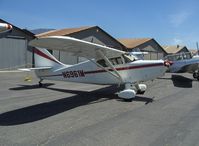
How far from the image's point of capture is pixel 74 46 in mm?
8812

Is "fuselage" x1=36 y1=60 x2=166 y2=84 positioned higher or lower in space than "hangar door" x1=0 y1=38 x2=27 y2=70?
lower

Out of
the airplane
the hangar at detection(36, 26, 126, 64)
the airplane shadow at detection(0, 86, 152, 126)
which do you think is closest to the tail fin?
the airplane shadow at detection(0, 86, 152, 126)

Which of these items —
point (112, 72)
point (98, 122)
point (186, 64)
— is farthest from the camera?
point (186, 64)

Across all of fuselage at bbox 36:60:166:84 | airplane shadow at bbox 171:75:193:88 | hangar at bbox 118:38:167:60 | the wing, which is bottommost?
airplane shadow at bbox 171:75:193:88

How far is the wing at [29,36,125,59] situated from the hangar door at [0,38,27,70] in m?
17.0

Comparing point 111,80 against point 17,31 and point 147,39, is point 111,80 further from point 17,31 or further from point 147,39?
point 147,39

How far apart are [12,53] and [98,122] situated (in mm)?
21626

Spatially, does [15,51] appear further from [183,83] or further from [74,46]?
[74,46]

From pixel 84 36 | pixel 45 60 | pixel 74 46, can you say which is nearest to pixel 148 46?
pixel 84 36

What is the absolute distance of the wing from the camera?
7406 mm

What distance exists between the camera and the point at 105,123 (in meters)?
6.15

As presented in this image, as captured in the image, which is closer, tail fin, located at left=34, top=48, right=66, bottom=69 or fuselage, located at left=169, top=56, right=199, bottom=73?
tail fin, located at left=34, top=48, right=66, bottom=69

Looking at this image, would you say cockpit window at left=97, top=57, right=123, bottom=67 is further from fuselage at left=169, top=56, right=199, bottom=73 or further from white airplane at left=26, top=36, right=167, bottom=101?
fuselage at left=169, top=56, right=199, bottom=73

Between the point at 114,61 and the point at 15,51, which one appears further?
the point at 15,51
